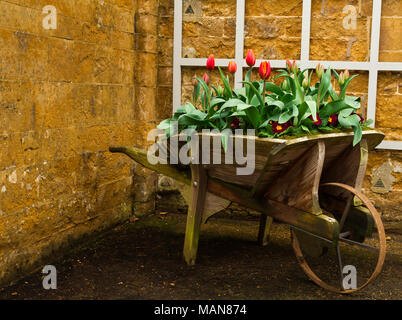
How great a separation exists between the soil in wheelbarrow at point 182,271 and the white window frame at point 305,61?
3.64 ft

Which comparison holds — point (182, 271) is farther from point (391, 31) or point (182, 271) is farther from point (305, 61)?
point (391, 31)

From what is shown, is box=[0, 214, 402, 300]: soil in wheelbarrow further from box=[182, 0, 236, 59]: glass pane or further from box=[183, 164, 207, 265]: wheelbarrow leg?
box=[182, 0, 236, 59]: glass pane

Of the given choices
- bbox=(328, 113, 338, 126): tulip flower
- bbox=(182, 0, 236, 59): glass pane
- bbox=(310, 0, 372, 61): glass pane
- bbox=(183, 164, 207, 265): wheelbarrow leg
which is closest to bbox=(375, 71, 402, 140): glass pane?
bbox=(310, 0, 372, 61): glass pane

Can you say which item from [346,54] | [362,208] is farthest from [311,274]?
[346,54]

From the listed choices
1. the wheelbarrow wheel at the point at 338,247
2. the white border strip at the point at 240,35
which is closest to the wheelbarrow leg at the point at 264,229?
the wheelbarrow wheel at the point at 338,247

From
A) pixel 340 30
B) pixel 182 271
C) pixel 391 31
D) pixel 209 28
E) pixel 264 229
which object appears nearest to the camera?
pixel 182 271

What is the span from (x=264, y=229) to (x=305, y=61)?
1396 mm

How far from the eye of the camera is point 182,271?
3648 millimetres

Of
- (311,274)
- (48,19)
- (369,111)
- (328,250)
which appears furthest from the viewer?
(369,111)

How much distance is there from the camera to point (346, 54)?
4.65 metres

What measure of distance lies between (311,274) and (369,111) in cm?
172

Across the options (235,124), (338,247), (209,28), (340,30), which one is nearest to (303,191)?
(338,247)

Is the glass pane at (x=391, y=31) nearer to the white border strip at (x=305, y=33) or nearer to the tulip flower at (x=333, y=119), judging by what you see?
the white border strip at (x=305, y=33)
